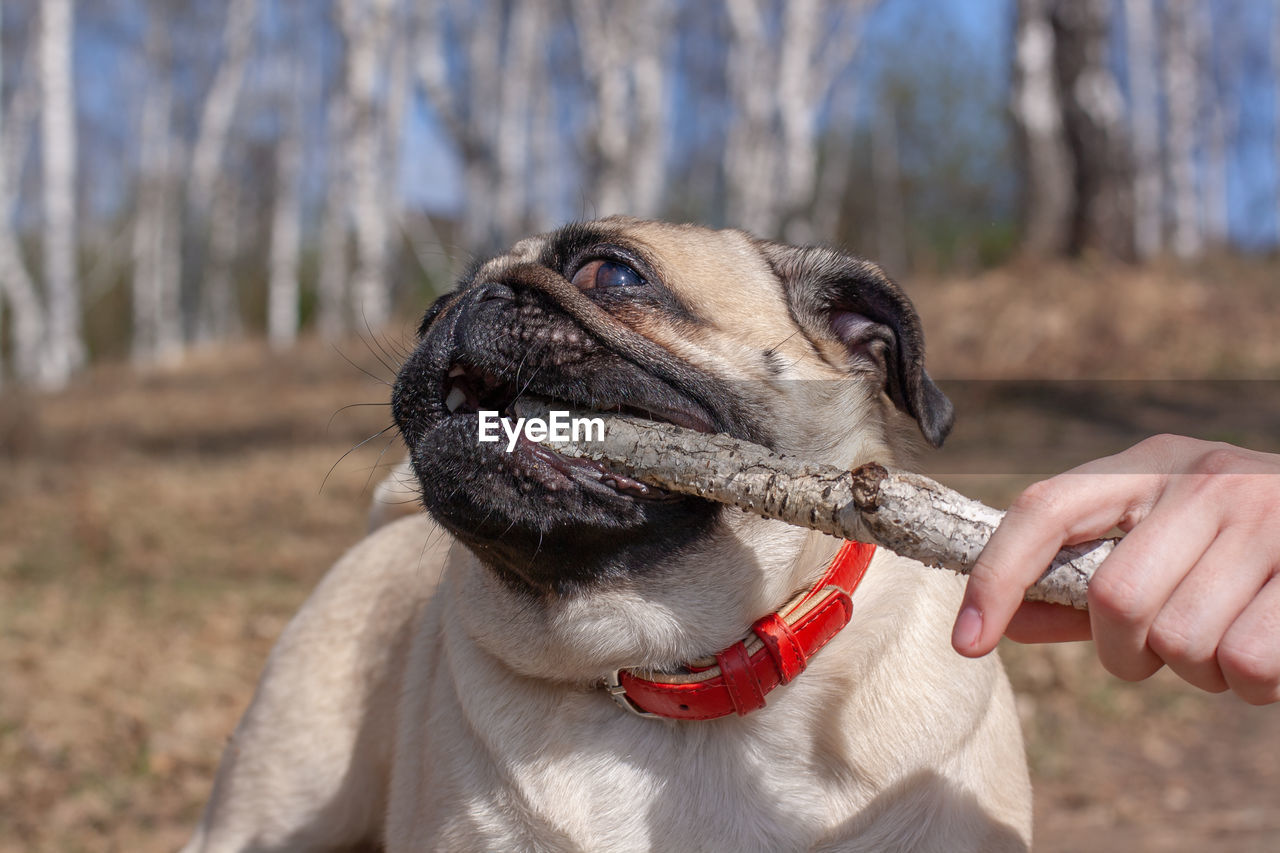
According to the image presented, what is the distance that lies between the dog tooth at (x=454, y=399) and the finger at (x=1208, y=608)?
146 centimetres

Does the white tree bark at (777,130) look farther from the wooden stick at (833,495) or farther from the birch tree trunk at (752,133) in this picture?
the wooden stick at (833,495)

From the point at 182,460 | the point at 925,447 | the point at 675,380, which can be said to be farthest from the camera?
the point at 182,460

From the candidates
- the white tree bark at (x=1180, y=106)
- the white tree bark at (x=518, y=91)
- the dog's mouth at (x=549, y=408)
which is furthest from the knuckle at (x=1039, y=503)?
the white tree bark at (x=1180, y=106)

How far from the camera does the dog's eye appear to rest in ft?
7.97

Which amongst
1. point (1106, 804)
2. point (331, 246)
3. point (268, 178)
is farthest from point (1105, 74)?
point (268, 178)

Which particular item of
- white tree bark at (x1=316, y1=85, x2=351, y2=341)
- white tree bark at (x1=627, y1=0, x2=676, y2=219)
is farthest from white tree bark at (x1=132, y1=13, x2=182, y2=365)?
white tree bark at (x1=627, y1=0, x2=676, y2=219)

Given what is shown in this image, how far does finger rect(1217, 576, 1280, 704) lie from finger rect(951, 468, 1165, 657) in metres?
0.20

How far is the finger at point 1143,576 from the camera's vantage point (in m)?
1.36

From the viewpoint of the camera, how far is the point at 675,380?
7.38 feet

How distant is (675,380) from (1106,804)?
2.95m

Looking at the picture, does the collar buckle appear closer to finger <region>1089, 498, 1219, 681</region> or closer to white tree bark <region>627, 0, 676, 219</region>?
finger <region>1089, 498, 1219, 681</region>

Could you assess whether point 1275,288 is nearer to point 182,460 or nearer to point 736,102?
point 182,460

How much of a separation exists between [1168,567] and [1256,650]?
140mm

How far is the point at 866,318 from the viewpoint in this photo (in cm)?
270
